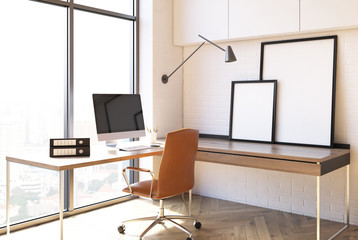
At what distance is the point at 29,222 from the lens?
352 cm

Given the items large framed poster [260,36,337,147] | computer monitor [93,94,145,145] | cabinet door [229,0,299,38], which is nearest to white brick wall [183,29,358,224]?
large framed poster [260,36,337,147]

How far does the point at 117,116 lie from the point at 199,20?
1.61 metres

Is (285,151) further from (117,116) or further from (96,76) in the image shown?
(96,76)

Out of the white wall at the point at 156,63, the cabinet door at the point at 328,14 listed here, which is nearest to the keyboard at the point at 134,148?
the white wall at the point at 156,63

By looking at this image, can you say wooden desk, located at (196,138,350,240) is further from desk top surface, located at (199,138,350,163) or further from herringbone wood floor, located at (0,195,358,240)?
herringbone wood floor, located at (0,195,358,240)

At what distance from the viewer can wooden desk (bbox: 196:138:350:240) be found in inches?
117

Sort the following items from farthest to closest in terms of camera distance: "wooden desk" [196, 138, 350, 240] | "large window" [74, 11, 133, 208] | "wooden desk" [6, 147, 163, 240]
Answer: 1. "large window" [74, 11, 133, 208]
2. "wooden desk" [196, 138, 350, 240]
3. "wooden desk" [6, 147, 163, 240]

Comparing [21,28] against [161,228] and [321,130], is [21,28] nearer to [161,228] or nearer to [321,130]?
[161,228]

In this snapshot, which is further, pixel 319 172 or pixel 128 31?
pixel 128 31

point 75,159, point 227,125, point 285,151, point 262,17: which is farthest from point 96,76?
point 285,151

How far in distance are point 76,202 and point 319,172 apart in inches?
94.6


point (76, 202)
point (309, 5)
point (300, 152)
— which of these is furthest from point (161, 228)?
point (309, 5)

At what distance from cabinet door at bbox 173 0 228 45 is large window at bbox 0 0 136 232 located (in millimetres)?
573

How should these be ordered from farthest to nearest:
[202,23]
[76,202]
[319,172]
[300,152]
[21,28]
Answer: [202,23], [76,202], [21,28], [300,152], [319,172]
